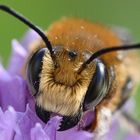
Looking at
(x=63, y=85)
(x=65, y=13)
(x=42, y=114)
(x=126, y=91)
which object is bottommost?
(x=65, y=13)

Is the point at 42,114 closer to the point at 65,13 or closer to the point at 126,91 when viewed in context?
the point at 126,91

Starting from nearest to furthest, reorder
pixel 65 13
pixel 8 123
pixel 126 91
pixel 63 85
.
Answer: pixel 63 85 → pixel 8 123 → pixel 126 91 → pixel 65 13

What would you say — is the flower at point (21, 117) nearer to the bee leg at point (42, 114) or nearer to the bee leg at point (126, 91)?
the bee leg at point (42, 114)

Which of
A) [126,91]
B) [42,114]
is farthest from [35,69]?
[126,91]

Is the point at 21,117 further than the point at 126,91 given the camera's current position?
No

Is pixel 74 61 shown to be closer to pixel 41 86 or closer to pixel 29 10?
pixel 41 86

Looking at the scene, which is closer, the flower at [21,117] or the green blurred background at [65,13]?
the flower at [21,117]

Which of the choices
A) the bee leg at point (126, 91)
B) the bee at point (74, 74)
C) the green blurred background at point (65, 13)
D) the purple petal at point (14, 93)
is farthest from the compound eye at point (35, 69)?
the green blurred background at point (65, 13)
